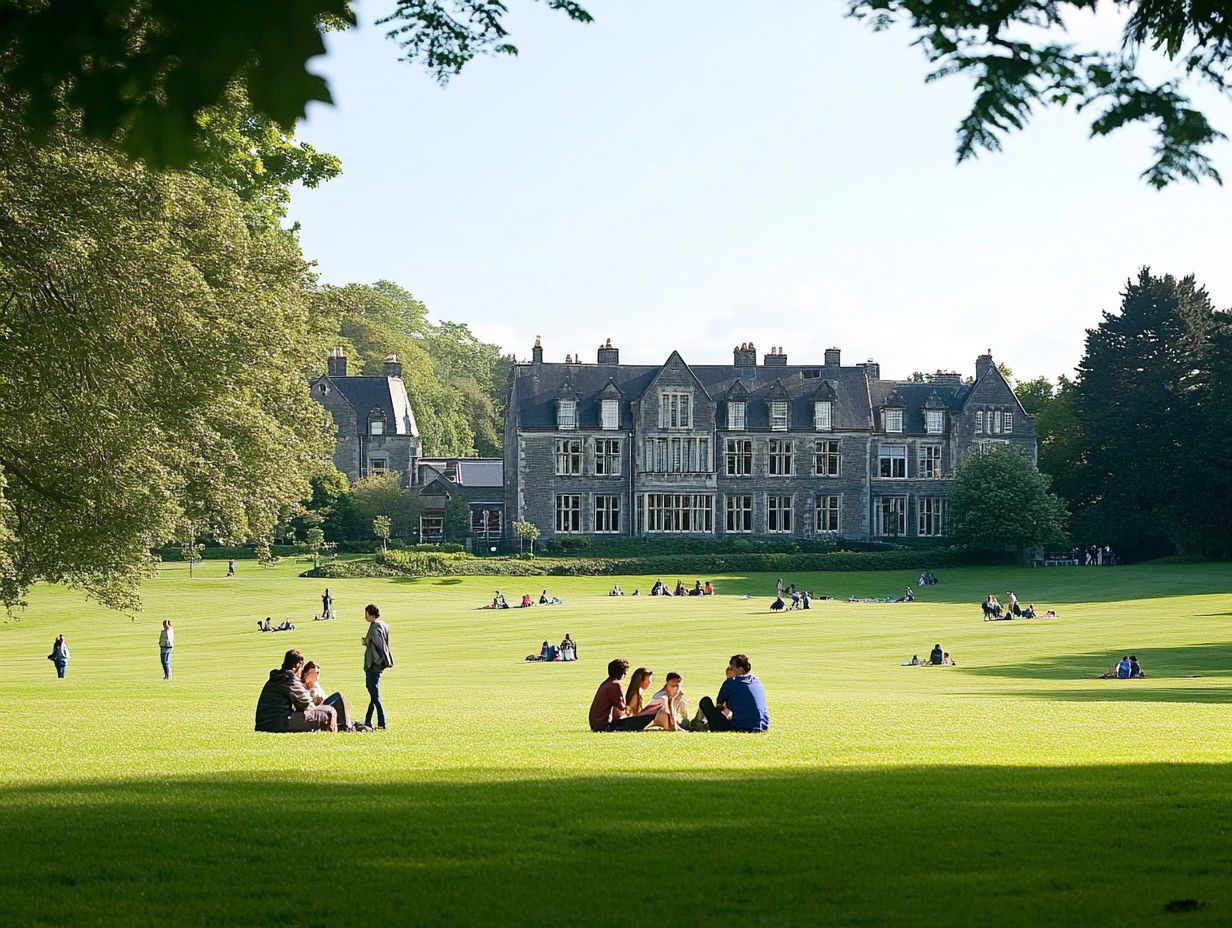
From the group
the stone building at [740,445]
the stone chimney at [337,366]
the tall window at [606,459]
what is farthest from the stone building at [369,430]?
the tall window at [606,459]

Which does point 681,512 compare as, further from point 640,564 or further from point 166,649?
point 166,649

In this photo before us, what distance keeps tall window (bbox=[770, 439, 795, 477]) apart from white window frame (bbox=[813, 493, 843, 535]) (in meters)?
2.59

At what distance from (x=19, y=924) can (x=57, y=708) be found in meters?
16.8

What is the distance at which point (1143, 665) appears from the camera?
36406 millimetres

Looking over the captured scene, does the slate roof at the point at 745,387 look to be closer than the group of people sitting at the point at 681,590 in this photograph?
No

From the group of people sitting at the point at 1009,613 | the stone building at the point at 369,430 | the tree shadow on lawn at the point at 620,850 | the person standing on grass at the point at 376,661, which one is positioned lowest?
the group of people sitting at the point at 1009,613

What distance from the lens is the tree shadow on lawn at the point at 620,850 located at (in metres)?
7.60

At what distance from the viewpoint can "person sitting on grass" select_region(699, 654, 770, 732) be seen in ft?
56.6

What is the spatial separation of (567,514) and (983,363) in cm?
2760

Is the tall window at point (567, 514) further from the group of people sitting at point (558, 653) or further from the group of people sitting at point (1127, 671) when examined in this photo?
the group of people sitting at point (1127, 671)

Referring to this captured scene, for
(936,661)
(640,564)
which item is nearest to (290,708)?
(936,661)

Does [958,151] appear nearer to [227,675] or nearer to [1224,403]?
[227,675]

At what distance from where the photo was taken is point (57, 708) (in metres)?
23.1

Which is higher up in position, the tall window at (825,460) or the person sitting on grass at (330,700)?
the tall window at (825,460)
